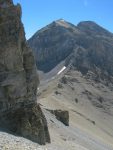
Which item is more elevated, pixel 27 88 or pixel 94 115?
pixel 27 88

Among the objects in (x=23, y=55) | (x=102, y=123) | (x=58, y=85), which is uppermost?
(x=23, y=55)

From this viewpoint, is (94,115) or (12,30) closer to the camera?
(12,30)

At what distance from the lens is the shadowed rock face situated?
47.4m

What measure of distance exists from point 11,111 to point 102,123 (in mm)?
103745

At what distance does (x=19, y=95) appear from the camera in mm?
49688

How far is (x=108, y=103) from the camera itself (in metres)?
188

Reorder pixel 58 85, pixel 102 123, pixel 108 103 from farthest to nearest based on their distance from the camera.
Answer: pixel 108 103 < pixel 58 85 < pixel 102 123

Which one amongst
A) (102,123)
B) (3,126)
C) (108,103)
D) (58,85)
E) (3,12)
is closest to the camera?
(3,126)

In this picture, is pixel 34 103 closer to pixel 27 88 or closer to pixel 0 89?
pixel 27 88

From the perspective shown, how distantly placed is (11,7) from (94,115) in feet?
363

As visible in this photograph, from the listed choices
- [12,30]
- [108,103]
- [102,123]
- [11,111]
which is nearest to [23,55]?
[12,30]

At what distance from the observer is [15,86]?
161 feet

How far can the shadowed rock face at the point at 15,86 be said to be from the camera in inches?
1866

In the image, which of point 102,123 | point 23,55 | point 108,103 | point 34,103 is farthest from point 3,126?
point 108,103
